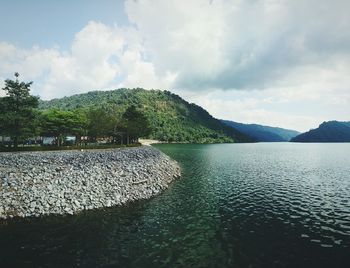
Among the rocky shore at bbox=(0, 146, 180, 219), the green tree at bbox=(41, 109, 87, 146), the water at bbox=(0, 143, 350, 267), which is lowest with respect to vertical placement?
the water at bbox=(0, 143, 350, 267)

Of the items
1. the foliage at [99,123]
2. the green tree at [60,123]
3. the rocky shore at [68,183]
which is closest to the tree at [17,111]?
the rocky shore at [68,183]

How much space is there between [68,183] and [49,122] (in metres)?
50.9

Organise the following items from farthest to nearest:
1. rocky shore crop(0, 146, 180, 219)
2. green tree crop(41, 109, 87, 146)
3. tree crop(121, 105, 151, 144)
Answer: tree crop(121, 105, 151, 144) < green tree crop(41, 109, 87, 146) < rocky shore crop(0, 146, 180, 219)

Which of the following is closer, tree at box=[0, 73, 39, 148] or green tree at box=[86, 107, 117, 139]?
tree at box=[0, 73, 39, 148]

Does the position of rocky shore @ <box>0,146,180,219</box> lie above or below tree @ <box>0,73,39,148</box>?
below

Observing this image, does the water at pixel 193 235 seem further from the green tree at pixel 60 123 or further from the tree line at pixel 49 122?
the green tree at pixel 60 123

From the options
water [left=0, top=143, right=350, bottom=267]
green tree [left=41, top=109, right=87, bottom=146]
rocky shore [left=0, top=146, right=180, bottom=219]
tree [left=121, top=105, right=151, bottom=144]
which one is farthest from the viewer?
tree [left=121, top=105, right=151, bottom=144]

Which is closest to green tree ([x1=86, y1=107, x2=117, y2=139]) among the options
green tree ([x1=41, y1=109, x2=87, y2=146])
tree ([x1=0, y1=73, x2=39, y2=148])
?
green tree ([x1=41, y1=109, x2=87, y2=146])

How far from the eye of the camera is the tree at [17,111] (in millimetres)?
57500

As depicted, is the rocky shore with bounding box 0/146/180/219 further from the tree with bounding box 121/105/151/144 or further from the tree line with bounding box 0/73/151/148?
the tree with bounding box 121/105/151/144

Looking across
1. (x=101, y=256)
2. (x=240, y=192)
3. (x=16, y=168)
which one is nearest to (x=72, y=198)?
(x=16, y=168)

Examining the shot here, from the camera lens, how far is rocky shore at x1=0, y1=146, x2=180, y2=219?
111ft

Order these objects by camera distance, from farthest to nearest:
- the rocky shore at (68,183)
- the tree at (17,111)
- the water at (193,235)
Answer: the tree at (17,111) → the rocky shore at (68,183) → the water at (193,235)

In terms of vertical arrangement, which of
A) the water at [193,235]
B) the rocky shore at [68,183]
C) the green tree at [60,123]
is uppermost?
the green tree at [60,123]
